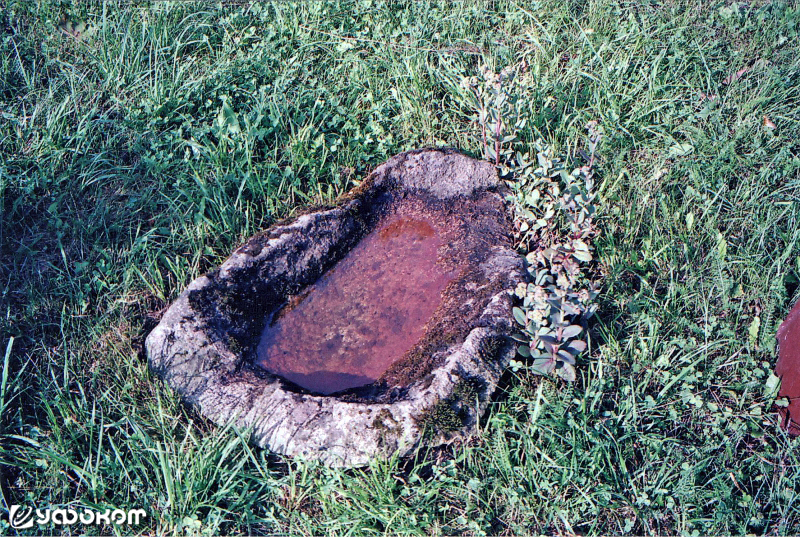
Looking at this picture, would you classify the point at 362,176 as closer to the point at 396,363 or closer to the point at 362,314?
the point at 362,314

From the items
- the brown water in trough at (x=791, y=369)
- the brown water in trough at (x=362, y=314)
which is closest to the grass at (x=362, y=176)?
the brown water in trough at (x=791, y=369)

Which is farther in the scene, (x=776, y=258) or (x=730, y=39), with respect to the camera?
(x=730, y=39)

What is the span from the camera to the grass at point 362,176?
94.2 inches

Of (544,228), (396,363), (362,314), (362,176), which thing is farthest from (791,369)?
(362,176)

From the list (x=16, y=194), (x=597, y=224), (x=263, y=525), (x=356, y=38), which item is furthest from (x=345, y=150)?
(x=263, y=525)

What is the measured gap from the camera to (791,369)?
261 centimetres

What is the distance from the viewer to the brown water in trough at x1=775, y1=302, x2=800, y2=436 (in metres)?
2.56

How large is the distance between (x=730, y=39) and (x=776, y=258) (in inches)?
72.3

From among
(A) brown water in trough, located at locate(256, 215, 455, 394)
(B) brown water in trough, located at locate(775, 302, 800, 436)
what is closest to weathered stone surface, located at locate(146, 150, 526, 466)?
(A) brown water in trough, located at locate(256, 215, 455, 394)

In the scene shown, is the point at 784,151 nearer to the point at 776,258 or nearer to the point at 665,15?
the point at 776,258

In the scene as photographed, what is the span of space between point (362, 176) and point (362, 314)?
3.51ft

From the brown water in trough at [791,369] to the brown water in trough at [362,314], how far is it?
4.98 feet

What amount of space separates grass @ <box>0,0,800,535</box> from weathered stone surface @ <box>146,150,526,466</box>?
0.45 ft

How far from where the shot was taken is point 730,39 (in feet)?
13.5
